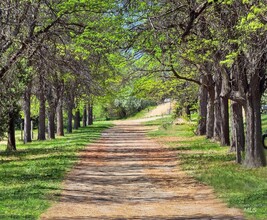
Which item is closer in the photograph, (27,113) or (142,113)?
(27,113)

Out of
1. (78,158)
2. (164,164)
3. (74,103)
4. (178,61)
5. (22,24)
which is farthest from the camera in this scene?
(74,103)

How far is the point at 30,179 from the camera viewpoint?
16.1m

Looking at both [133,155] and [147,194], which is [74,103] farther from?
[147,194]

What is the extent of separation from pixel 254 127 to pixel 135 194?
5.38 meters

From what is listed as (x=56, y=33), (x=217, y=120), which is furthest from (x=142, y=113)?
(x=56, y=33)

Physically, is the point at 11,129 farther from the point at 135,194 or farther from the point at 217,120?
the point at 135,194

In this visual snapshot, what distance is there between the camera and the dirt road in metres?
11.1

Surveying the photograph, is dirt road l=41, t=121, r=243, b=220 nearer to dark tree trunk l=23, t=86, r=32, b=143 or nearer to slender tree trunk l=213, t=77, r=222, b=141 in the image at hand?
slender tree trunk l=213, t=77, r=222, b=141

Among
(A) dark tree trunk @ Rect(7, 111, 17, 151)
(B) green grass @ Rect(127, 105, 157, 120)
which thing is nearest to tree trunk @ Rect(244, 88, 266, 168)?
(A) dark tree trunk @ Rect(7, 111, 17, 151)

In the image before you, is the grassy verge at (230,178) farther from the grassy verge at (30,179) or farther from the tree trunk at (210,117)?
the tree trunk at (210,117)

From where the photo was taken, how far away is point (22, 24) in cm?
1669

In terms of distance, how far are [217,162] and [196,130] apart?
59.8 ft

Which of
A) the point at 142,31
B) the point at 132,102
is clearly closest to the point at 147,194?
the point at 142,31

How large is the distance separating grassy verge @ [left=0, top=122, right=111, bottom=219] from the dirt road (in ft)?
1.13
